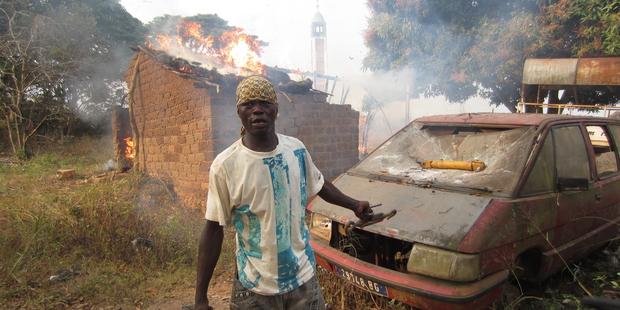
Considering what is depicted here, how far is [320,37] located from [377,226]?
45.3 metres

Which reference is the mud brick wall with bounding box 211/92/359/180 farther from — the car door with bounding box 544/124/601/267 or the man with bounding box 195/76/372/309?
the man with bounding box 195/76/372/309

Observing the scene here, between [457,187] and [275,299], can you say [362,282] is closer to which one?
[457,187]

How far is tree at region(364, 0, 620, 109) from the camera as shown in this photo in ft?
27.6

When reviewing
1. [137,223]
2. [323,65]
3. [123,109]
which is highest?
[323,65]

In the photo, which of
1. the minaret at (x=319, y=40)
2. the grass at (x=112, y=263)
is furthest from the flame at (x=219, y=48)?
the minaret at (x=319, y=40)

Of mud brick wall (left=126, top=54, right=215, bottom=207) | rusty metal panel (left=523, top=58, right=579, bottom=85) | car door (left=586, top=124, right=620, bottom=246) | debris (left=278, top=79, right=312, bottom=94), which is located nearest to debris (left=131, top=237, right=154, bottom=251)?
mud brick wall (left=126, top=54, right=215, bottom=207)

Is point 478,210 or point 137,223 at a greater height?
point 478,210

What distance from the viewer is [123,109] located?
35.8 ft

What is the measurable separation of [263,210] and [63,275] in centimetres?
354

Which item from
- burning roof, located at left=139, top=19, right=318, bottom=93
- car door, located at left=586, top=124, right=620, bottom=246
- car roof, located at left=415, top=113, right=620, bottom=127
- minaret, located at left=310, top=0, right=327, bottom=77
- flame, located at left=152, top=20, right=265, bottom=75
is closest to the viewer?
car roof, located at left=415, top=113, right=620, bottom=127

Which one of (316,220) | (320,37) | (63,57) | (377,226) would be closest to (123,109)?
(63,57)

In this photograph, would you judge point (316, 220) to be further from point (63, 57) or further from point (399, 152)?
point (63, 57)

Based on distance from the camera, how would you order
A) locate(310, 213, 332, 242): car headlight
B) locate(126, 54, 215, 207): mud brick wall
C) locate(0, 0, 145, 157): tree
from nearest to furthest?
locate(310, 213, 332, 242): car headlight < locate(126, 54, 215, 207): mud brick wall < locate(0, 0, 145, 157): tree

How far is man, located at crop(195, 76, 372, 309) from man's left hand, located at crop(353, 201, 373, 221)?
18.6 inches
